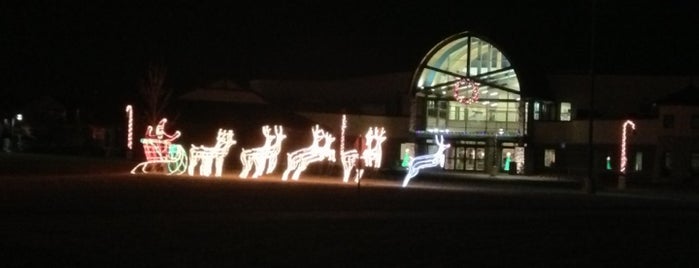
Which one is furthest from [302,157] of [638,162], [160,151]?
[638,162]

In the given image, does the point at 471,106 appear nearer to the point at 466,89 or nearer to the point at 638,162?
the point at 466,89

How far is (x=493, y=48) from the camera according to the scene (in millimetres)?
65125

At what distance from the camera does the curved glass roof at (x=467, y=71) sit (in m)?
65.1

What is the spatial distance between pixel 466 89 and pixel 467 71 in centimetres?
120

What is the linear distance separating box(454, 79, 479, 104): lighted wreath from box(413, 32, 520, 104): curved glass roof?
7cm

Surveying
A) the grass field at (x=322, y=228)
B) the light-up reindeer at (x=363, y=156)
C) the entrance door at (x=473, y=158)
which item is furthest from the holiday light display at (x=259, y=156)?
the entrance door at (x=473, y=158)

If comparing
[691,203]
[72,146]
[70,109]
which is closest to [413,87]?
[72,146]

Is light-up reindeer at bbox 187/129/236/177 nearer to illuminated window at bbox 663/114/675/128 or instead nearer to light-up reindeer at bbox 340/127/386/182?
light-up reindeer at bbox 340/127/386/182

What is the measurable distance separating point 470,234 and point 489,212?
7034 mm

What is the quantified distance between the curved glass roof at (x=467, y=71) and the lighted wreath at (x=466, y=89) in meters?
0.07

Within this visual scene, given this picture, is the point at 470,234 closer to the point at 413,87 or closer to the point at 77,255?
the point at 77,255

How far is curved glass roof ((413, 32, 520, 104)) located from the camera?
6506cm

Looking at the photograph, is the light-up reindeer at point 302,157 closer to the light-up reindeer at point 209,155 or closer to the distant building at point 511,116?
the light-up reindeer at point 209,155

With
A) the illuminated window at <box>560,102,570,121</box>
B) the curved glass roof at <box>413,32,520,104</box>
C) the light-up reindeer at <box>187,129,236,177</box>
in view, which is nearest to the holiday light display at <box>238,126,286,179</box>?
the light-up reindeer at <box>187,129,236,177</box>
